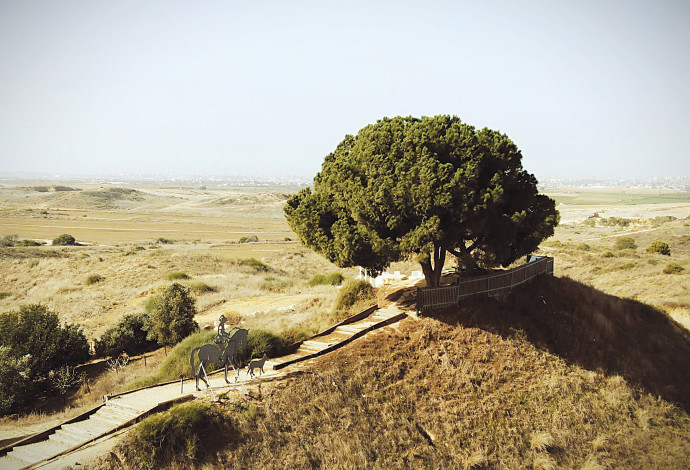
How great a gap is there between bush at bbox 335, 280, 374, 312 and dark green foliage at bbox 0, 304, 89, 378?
10.5 metres

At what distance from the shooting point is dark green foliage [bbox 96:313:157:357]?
19359mm

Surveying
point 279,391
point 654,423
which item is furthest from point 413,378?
point 654,423

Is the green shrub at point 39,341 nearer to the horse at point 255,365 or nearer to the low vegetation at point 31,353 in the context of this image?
the low vegetation at point 31,353

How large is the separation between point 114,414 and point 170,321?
27.6ft

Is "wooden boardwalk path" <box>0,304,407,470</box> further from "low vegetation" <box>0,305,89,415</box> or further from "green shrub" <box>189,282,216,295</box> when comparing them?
"green shrub" <box>189,282,216,295</box>

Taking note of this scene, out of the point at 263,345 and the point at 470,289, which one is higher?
the point at 470,289

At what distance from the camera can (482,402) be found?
13898 millimetres

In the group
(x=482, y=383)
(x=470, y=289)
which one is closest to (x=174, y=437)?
(x=482, y=383)

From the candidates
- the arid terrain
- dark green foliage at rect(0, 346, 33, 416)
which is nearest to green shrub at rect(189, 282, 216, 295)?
the arid terrain

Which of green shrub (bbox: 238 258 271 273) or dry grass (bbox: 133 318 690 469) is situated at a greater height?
dry grass (bbox: 133 318 690 469)

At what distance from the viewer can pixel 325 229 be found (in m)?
17.5

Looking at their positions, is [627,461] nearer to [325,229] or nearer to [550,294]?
[550,294]

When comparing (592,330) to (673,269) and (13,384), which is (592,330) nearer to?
(673,269)

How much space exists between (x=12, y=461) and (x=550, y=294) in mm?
19549
